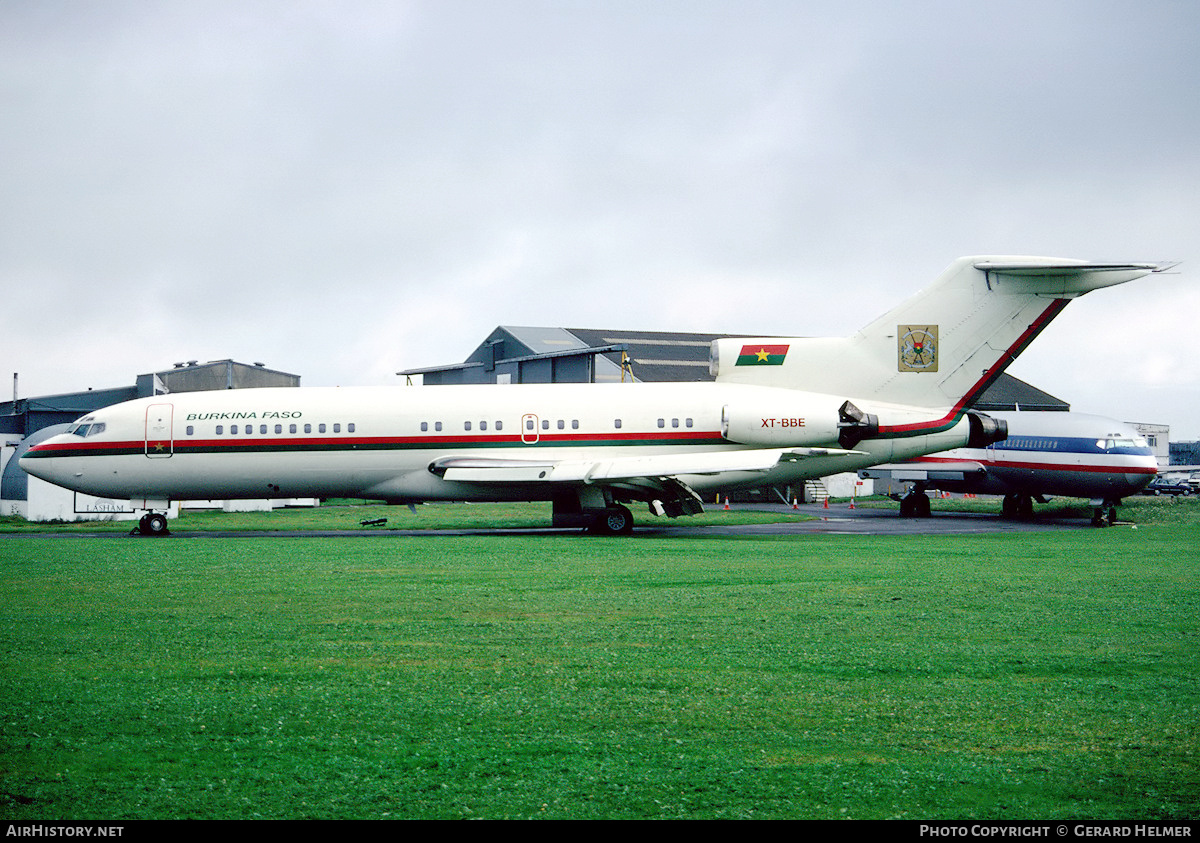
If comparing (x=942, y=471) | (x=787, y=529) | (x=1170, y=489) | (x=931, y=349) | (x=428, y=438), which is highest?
(x=931, y=349)

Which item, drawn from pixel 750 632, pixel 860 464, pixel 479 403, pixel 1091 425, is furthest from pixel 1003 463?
pixel 750 632

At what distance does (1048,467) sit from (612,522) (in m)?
17.5

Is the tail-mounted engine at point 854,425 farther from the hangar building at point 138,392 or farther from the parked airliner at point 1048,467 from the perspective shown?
the hangar building at point 138,392

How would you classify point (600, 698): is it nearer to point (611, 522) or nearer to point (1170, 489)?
point (611, 522)

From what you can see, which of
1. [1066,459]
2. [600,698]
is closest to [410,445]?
[600,698]

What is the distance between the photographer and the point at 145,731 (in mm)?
6043

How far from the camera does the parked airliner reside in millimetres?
33938

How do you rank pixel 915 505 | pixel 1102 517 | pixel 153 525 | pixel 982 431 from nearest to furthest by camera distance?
pixel 153 525 → pixel 982 431 → pixel 1102 517 → pixel 915 505

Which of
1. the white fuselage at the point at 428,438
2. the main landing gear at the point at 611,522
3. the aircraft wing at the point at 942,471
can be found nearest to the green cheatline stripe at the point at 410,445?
the white fuselage at the point at 428,438

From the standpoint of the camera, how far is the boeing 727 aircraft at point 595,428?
25.8m

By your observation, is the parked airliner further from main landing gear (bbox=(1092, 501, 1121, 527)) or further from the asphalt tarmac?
the asphalt tarmac

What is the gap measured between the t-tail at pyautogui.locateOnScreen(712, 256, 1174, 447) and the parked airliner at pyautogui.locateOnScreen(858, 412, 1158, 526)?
5.75 m

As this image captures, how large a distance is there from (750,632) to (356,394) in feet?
64.1

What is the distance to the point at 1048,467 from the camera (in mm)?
35531
